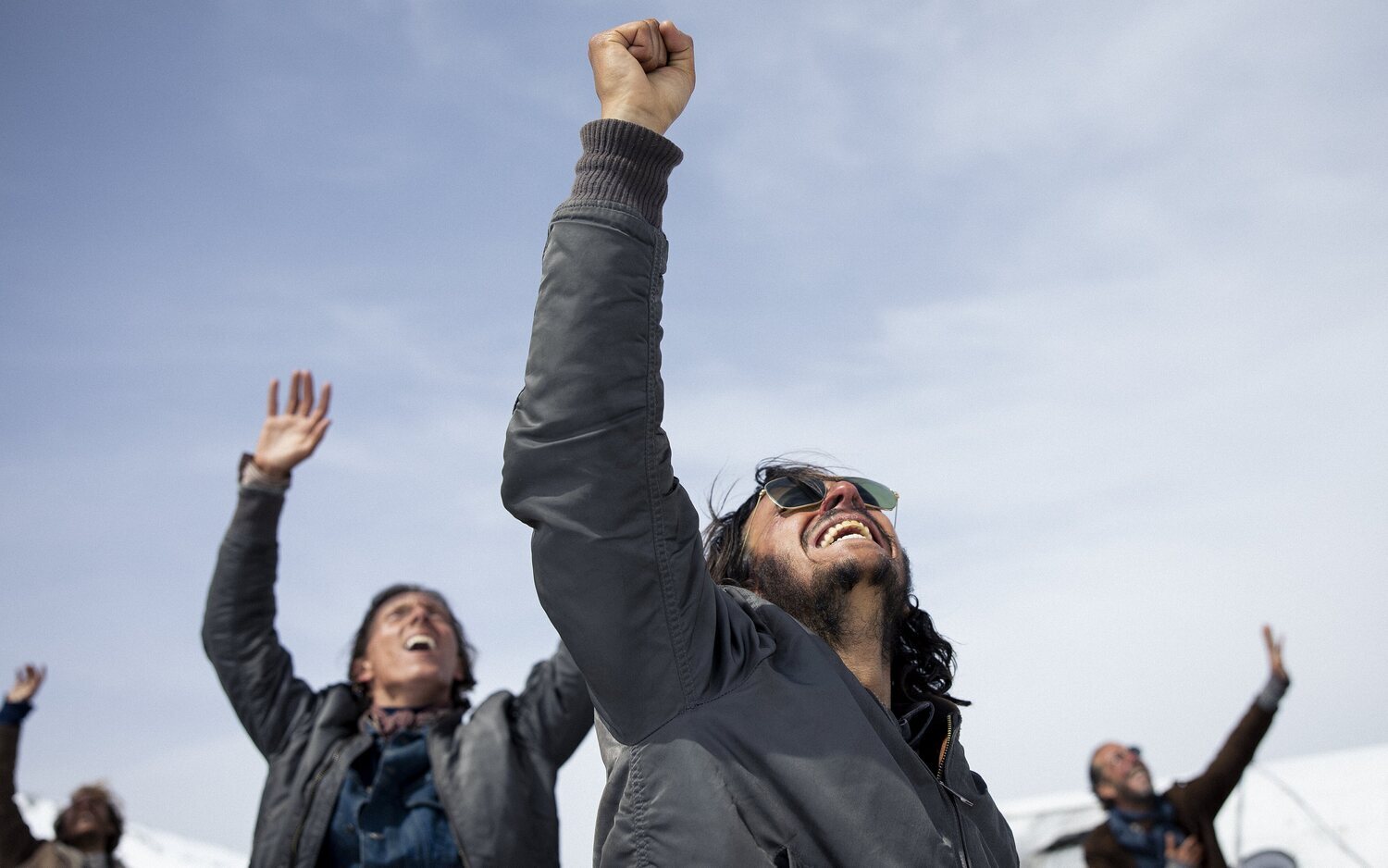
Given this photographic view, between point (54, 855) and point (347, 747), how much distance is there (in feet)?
8.74

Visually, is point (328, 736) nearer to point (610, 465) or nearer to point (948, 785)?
point (948, 785)

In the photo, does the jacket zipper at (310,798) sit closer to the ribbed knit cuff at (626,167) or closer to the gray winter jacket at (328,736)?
the gray winter jacket at (328,736)

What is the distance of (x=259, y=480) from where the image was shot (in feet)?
13.6

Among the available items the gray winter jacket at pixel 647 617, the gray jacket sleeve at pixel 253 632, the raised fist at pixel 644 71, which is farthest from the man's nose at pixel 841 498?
the gray jacket sleeve at pixel 253 632

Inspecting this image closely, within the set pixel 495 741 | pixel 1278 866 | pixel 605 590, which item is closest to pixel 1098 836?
pixel 495 741

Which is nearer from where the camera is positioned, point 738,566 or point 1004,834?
point 1004,834

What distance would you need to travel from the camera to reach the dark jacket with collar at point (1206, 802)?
18.6 feet

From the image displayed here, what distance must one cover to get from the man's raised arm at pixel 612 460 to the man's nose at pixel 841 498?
1.16m

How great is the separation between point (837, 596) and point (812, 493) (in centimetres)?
42

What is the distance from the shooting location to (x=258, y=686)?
3.97 metres

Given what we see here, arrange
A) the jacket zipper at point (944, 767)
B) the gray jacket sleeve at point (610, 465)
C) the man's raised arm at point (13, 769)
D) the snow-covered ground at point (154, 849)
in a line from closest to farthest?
the gray jacket sleeve at point (610, 465) → the jacket zipper at point (944, 767) → the man's raised arm at point (13, 769) → the snow-covered ground at point (154, 849)

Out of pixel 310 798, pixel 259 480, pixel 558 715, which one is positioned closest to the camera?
pixel 310 798

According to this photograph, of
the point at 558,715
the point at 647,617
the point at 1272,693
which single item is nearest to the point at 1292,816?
the point at 1272,693

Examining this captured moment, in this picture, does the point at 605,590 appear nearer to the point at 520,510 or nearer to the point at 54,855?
the point at 520,510
